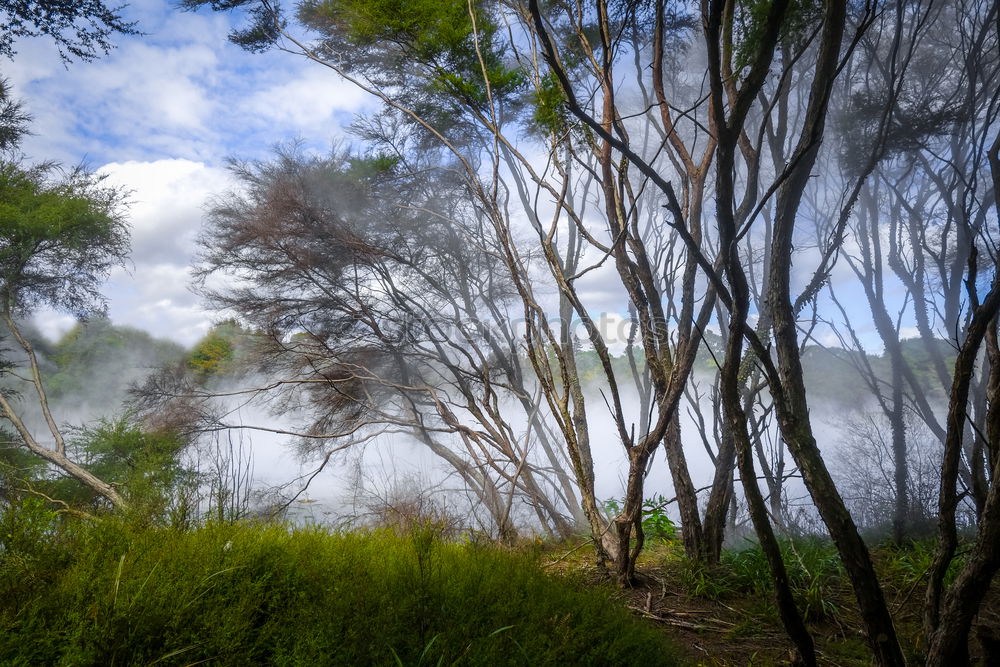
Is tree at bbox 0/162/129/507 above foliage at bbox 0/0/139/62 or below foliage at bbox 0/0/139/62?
below

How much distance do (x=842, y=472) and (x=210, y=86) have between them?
4279mm

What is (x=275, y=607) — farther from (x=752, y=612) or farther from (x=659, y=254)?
(x=659, y=254)

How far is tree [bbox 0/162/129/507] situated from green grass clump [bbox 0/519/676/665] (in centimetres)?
201

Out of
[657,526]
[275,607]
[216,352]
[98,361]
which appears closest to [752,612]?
[657,526]

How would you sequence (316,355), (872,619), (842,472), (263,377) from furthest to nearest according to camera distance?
(263,377) → (316,355) → (842,472) → (872,619)

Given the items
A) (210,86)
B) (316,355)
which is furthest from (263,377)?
(210,86)

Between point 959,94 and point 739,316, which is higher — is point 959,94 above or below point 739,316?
above

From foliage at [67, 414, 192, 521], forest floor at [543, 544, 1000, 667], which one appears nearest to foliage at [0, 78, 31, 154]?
foliage at [67, 414, 192, 521]

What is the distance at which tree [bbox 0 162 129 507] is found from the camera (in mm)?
2863

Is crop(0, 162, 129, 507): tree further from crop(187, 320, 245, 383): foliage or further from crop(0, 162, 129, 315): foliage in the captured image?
crop(187, 320, 245, 383): foliage

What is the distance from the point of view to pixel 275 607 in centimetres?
103

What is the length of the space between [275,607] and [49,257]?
324 cm

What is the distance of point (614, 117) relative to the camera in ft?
5.68

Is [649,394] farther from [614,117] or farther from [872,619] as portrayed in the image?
A: [872,619]
